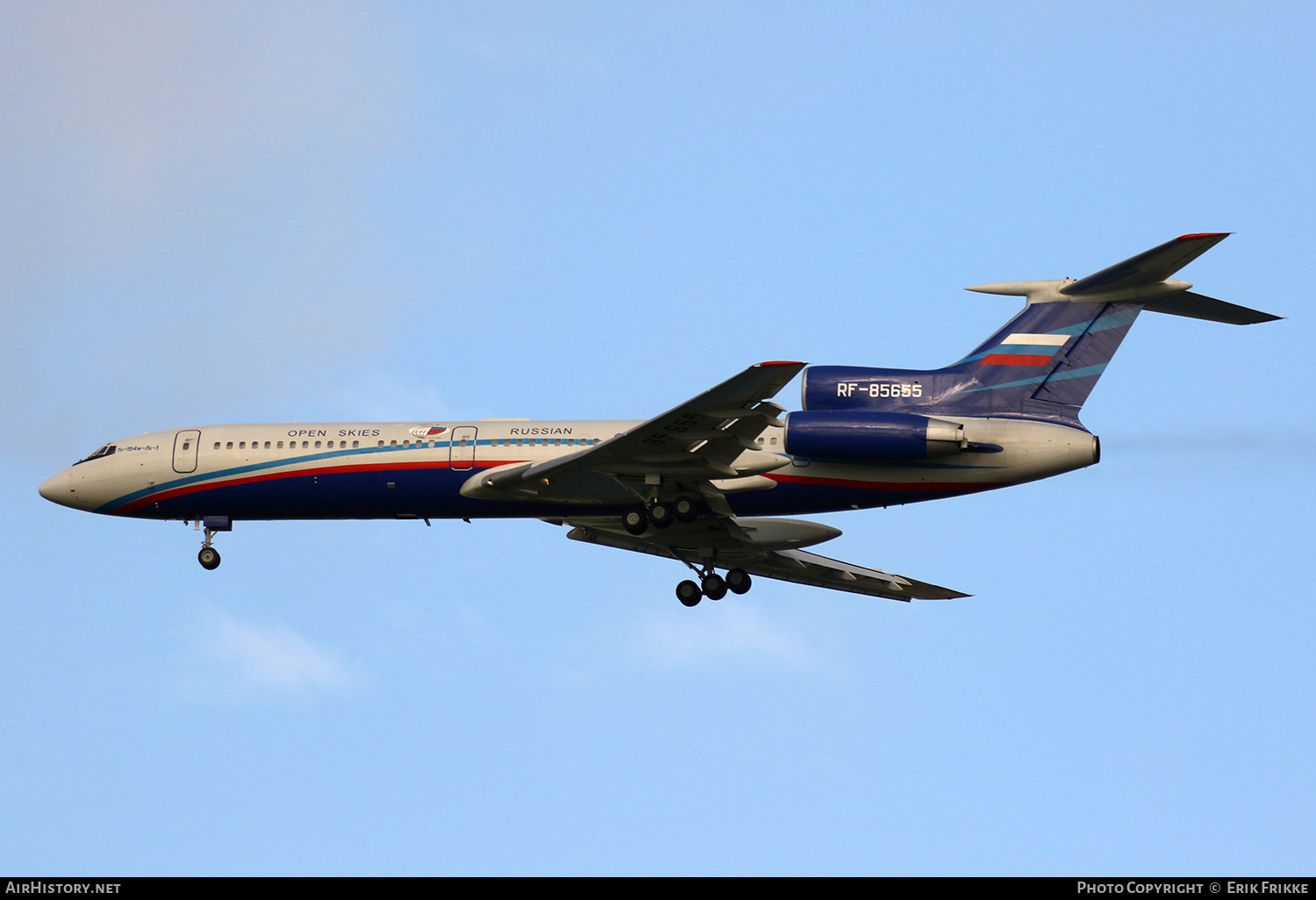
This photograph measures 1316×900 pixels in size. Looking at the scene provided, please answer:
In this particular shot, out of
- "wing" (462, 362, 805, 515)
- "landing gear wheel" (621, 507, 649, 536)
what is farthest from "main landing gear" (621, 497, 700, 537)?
"wing" (462, 362, 805, 515)

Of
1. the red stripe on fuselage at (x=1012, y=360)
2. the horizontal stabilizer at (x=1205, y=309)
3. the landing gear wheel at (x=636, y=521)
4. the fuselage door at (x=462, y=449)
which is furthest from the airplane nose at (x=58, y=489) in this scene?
the horizontal stabilizer at (x=1205, y=309)

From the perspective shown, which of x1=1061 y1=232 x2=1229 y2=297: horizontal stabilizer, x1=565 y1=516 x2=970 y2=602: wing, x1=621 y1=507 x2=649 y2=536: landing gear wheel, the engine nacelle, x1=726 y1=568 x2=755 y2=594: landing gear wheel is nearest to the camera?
x1=1061 y1=232 x2=1229 y2=297: horizontal stabilizer

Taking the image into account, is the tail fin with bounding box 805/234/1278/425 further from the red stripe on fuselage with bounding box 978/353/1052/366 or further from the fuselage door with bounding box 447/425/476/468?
the fuselage door with bounding box 447/425/476/468

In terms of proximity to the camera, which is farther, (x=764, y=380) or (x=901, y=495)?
(x=901, y=495)

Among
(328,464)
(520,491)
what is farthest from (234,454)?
(520,491)

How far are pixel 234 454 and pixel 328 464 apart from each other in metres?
2.30

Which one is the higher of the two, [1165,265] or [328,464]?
[1165,265]

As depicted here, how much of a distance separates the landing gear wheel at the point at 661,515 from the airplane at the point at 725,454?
0.03 meters

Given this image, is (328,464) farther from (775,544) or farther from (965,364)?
(965,364)

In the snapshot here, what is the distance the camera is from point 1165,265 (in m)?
26.0

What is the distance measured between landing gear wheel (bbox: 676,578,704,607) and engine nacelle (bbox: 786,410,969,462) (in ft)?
19.1

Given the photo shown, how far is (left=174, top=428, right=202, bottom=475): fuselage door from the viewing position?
31125 millimetres

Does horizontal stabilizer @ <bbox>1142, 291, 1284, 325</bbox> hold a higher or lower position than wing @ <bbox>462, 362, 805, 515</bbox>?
higher

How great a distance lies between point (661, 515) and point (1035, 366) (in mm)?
7820
